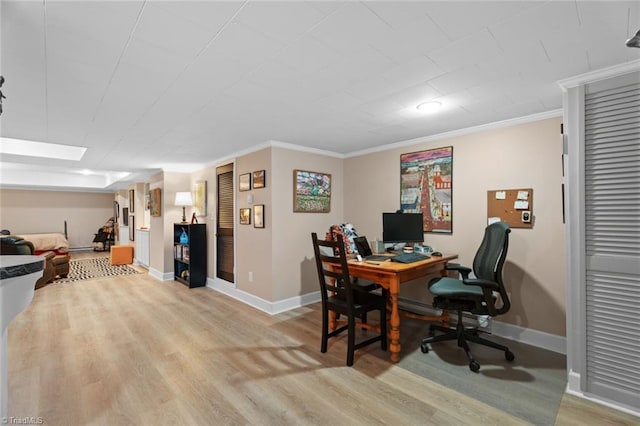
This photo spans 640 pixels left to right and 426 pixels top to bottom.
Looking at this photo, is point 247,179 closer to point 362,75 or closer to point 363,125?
point 363,125

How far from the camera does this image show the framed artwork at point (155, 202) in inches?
226

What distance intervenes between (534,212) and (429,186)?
43.6 inches

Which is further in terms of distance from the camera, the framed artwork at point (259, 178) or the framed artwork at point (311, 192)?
the framed artwork at point (311, 192)

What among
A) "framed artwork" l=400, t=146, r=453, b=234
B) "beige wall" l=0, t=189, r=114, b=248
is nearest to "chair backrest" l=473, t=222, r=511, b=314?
Result: "framed artwork" l=400, t=146, r=453, b=234

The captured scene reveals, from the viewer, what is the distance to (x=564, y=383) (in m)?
2.17

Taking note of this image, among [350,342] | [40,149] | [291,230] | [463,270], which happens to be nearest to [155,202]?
[40,149]

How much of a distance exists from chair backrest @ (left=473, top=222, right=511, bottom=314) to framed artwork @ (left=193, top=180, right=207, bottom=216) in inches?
178

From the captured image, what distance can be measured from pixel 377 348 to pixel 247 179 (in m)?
2.80

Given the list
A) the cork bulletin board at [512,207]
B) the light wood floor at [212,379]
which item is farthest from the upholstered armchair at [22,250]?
the cork bulletin board at [512,207]

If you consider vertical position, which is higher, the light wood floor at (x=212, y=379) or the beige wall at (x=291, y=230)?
the beige wall at (x=291, y=230)

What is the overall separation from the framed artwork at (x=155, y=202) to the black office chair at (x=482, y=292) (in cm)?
528

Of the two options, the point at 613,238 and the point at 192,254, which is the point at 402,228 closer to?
the point at 613,238

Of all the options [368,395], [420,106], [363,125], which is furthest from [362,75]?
[368,395]

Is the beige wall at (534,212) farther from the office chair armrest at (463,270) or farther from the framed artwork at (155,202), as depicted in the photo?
the framed artwork at (155,202)
